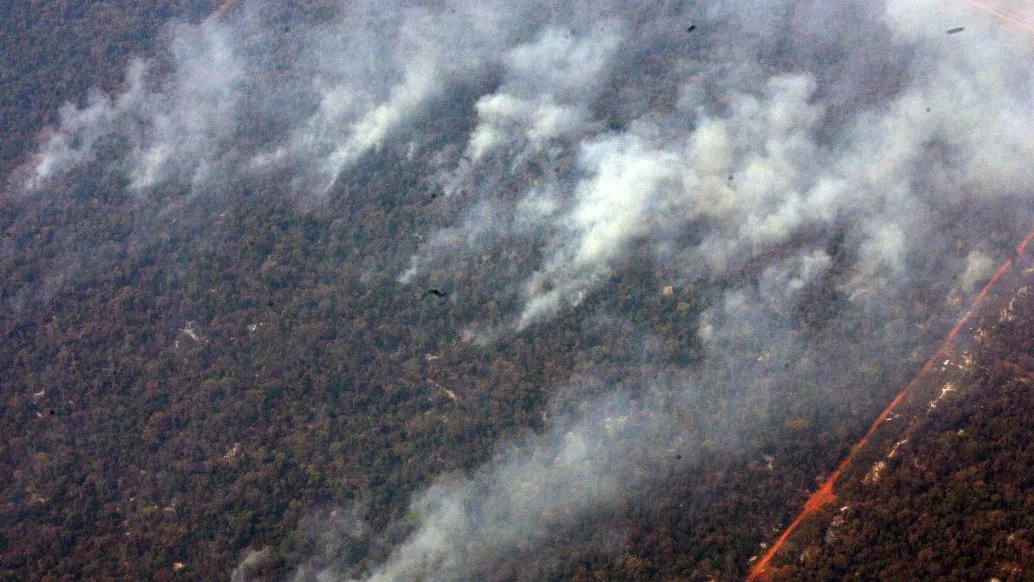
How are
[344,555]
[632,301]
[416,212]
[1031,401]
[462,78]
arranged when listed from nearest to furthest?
[1031,401], [344,555], [632,301], [416,212], [462,78]

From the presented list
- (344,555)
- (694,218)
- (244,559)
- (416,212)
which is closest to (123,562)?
(244,559)

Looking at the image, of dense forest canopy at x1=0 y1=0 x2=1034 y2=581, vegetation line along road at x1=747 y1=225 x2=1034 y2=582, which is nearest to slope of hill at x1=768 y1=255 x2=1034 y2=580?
vegetation line along road at x1=747 y1=225 x2=1034 y2=582

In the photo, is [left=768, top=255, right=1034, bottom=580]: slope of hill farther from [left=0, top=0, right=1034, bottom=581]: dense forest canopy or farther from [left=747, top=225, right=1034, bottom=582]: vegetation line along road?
[left=0, top=0, right=1034, bottom=581]: dense forest canopy

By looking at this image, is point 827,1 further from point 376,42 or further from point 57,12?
point 57,12

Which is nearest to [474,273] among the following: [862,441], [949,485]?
[862,441]

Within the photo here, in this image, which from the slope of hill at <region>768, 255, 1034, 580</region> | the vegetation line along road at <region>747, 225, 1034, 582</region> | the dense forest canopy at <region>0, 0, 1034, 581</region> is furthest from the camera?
the dense forest canopy at <region>0, 0, 1034, 581</region>

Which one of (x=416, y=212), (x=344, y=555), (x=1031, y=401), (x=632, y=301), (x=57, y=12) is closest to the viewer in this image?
(x=1031, y=401)

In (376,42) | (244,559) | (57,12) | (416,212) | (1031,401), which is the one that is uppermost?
(57,12)
